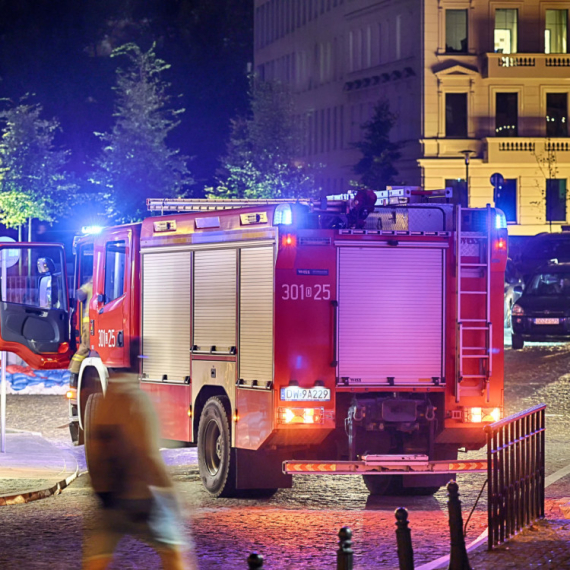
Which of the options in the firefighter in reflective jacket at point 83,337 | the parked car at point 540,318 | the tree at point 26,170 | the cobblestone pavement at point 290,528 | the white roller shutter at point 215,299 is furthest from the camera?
the tree at point 26,170

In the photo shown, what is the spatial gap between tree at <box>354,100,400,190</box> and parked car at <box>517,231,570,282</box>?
15131mm

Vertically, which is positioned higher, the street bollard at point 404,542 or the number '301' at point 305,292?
the number '301' at point 305,292

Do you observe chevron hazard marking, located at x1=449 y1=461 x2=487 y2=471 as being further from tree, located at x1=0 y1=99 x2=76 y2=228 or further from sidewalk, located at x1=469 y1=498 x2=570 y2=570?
tree, located at x1=0 y1=99 x2=76 y2=228

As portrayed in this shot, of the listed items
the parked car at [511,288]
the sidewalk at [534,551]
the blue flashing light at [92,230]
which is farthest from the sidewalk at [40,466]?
the parked car at [511,288]

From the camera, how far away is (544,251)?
5312cm

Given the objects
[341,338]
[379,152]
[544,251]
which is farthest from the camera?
[379,152]

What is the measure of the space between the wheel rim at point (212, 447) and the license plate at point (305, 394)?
3.96 ft

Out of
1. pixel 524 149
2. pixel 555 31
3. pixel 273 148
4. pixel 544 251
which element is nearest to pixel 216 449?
pixel 544 251

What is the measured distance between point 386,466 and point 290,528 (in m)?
1.23

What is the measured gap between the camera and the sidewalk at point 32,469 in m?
13.9

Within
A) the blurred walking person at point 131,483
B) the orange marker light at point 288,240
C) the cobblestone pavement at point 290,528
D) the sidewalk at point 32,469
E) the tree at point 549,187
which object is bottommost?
the cobblestone pavement at point 290,528

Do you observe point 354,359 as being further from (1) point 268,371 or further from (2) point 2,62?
(2) point 2,62

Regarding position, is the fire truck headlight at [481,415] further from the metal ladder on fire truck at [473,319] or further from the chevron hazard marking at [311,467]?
the chevron hazard marking at [311,467]

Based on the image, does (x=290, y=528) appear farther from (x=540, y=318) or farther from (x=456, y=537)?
(x=540, y=318)
